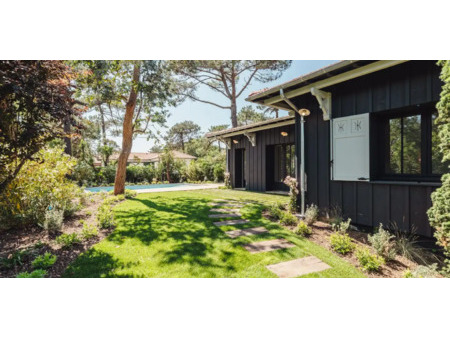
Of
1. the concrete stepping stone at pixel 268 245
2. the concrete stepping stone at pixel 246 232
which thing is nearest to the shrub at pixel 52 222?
the concrete stepping stone at pixel 246 232

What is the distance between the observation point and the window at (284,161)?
8.24 meters

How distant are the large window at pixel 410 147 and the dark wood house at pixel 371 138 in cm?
1

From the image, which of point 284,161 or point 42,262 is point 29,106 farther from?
point 284,161

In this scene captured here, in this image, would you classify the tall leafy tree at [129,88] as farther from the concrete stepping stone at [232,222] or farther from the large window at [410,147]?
the large window at [410,147]

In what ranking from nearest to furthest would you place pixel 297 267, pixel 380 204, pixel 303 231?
pixel 297 267, pixel 303 231, pixel 380 204

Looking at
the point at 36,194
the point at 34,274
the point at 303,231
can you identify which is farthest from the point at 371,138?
the point at 36,194

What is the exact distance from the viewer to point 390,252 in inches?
101

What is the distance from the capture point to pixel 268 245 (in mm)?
2996

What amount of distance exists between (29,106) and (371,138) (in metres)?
5.52

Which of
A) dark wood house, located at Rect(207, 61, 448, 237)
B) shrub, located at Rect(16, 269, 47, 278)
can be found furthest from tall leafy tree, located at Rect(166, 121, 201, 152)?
shrub, located at Rect(16, 269, 47, 278)
